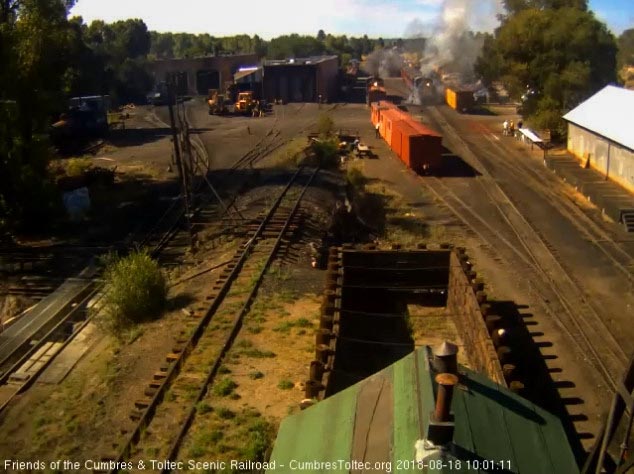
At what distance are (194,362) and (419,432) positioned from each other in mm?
8235

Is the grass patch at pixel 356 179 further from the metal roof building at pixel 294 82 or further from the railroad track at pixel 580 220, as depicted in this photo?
the metal roof building at pixel 294 82

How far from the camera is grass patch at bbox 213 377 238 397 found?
1062cm

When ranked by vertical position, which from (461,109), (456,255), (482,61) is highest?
(482,61)

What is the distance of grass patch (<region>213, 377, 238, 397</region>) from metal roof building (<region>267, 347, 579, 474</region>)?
5429 millimetres

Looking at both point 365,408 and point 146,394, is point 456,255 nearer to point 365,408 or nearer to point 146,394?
point 146,394

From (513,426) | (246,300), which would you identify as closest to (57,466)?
(246,300)

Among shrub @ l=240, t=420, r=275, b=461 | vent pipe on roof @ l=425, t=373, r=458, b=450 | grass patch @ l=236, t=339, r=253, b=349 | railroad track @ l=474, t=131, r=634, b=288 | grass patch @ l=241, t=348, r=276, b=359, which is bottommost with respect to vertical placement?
shrub @ l=240, t=420, r=275, b=461

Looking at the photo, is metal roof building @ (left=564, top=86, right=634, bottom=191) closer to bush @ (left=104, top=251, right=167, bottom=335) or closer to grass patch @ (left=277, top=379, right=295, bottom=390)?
bush @ (left=104, top=251, right=167, bottom=335)

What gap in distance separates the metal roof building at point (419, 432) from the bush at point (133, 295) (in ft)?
32.1

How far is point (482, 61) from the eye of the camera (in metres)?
48.4

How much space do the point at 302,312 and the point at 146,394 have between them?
4344 millimetres

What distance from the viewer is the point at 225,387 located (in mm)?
10695

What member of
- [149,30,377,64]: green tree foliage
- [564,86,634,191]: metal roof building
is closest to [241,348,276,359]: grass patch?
[564,86,634,191]: metal roof building

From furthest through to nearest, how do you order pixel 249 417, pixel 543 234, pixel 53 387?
pixel 543 234
pixel 53 387
pixel 249 417
